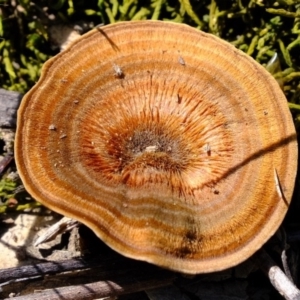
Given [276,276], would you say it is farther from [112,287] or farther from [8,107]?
[8,107]

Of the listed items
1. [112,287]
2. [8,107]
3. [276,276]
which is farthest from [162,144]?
[8,107]

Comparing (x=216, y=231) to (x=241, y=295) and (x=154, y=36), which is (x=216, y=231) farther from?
(x=154, y=36)

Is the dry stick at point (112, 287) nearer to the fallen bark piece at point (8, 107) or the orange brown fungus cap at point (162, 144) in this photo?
the orange brown fungus cap at point (162, 144)

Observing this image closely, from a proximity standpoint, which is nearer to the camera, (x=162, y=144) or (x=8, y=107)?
(x=162, y=144)

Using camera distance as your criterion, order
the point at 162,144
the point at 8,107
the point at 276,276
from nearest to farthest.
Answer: the point at 276,276, the point at 162,144, the point at 8,107

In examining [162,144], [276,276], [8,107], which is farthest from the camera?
[8,107]

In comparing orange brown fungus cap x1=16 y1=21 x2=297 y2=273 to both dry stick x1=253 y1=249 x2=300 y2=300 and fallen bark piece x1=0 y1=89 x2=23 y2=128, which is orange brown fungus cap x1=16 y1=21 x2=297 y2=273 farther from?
fallen bark piece x1=0 y1=89 x2=23 y2=128

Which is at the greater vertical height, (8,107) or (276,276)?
(8,107)

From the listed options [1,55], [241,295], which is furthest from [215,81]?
[1,55]
